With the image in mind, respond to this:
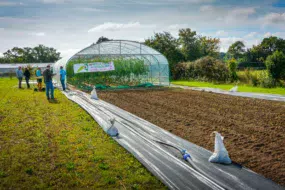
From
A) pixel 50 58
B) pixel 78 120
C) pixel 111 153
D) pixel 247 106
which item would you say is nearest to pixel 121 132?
pixel 111 153

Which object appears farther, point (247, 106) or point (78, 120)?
point (247, 106)

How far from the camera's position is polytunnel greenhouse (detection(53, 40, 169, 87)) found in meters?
20.7

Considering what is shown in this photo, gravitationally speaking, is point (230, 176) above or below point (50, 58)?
below

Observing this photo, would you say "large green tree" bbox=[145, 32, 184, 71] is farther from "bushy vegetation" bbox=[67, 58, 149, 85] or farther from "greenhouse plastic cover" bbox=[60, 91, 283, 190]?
"greenhouse plastic cover" bbox=[60, 91, 283, 190]

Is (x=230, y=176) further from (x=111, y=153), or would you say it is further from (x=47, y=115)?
(x=47, y=115)

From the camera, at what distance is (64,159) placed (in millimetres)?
5648

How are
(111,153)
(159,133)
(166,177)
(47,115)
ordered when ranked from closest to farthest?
(166,177) < (111,153) < (159,133) < (47,115)

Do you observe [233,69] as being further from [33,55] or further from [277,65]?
[33,55]

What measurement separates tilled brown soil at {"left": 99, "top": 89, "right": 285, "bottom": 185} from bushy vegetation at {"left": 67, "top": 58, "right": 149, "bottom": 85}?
8.93m

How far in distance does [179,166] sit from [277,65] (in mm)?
16678

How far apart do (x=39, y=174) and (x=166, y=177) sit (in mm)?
2353

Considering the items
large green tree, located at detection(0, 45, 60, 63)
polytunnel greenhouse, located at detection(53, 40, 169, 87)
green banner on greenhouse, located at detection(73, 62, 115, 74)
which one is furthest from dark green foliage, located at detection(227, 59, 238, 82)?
large green tree, located at detection(0, 45, 60, 63)

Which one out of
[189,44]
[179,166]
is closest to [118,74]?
[179,166]

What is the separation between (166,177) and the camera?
182 inches
